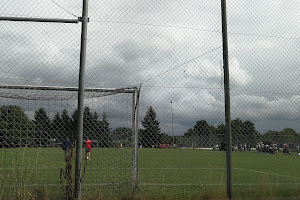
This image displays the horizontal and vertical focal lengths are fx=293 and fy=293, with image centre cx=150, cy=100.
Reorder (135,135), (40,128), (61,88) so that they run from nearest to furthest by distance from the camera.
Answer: (40,128) → (61,88) → (135,135)

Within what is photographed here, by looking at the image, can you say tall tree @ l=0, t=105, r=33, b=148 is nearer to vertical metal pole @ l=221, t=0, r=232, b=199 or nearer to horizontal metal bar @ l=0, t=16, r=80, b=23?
horizontal metal bar @ l=0, t=16, r=80, b=23

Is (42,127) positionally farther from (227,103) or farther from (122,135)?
(227,103)

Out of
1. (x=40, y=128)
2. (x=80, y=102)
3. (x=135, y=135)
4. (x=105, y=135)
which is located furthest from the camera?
(x=135, y=135)

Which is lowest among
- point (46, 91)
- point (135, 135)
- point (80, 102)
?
point (135, 135)

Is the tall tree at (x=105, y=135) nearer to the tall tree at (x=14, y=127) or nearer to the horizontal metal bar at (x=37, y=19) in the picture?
the tall tree at (x=14, y=127)

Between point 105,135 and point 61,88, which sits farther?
point 61,88

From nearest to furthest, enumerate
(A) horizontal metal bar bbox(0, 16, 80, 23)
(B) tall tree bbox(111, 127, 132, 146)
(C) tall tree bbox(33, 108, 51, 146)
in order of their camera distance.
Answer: (A) horizontal metal bar bbox(0, 16, 80, 23) → (C) tall tree bbox(33, 108, 51, 146) → (B) tall tree bbox(111, 127, 132, 146)

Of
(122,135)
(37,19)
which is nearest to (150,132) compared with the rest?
(122,135)

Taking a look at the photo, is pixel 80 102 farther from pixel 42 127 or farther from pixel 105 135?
pixel 42 127

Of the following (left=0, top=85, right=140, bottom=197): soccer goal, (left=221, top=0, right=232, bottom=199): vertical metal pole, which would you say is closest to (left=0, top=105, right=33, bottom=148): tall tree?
(left=0, top=85, right=140, bottom=197): soccer goal

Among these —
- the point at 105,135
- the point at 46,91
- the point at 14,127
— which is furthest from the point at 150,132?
the point at 14,127

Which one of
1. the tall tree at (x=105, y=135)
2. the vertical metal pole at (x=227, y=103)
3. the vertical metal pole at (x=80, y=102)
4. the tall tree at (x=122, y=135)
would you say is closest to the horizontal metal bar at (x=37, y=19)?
the vertical metal pole at (x=80, y=102)

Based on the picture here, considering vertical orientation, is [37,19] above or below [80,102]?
above

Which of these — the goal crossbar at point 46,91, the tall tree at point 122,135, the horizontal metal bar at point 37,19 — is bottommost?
the tall tree at point 122,135
